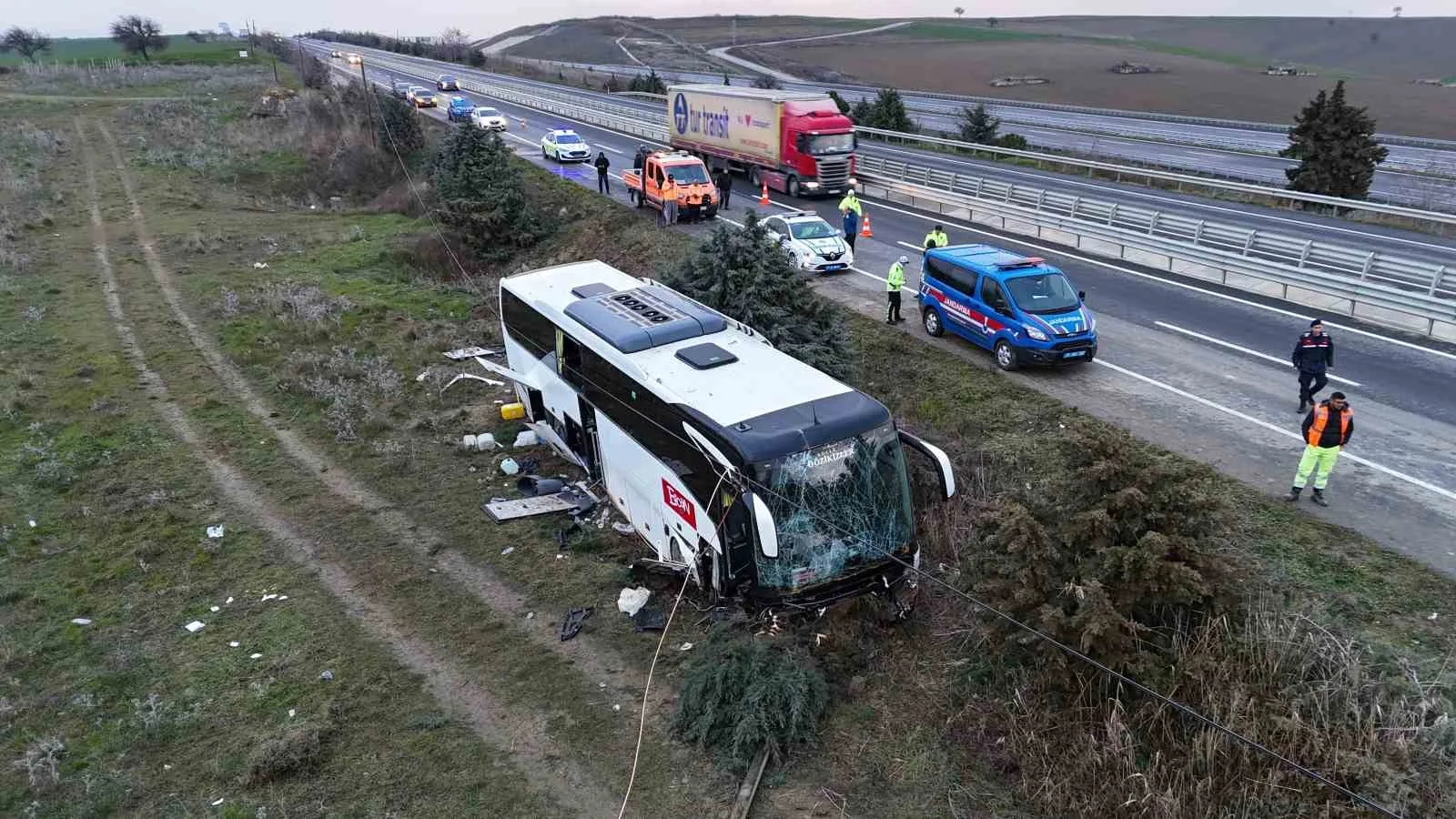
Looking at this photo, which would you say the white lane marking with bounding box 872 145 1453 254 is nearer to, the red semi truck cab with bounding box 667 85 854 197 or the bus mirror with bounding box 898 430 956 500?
the red semi truck cab with bounding box 667 85 854 197

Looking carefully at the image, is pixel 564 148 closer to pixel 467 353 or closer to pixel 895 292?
pixel 467 353

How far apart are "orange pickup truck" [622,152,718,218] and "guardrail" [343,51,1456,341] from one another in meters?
8.53

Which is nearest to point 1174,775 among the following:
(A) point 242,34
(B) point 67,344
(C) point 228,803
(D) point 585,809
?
(D) point 585,809

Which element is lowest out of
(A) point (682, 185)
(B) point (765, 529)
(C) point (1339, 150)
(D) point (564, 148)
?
(D) point (564, 148)

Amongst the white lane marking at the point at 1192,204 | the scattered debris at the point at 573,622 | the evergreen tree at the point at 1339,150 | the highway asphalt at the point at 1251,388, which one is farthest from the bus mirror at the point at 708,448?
the evergreen tree at the point at 1339,150

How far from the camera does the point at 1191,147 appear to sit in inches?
1870

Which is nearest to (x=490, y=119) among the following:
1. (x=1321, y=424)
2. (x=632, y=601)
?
(x=632, y=601)

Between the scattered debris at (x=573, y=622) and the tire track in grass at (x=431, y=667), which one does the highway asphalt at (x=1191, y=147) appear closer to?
Answer: the scattered debris at (x=573, y=622)

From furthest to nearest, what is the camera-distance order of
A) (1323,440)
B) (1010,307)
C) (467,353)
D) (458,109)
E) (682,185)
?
1. (458,109)
2. (682,185)
3. (467,353)
4. (1010,307)
5. (1323,440)

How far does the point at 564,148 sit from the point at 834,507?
116ft

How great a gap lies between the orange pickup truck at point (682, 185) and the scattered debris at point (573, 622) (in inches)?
800

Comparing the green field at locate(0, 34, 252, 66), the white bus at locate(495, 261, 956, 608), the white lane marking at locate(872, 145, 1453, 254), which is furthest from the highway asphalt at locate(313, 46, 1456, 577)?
the green field at locate(0, 34, 252, 66)

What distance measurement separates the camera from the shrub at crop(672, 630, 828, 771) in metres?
8.51

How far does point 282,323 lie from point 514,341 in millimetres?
9387
